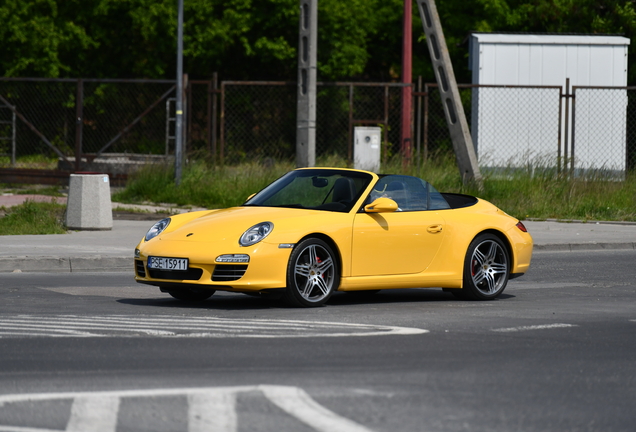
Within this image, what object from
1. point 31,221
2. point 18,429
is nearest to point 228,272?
point 18,429

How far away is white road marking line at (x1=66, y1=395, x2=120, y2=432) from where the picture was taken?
204 inches

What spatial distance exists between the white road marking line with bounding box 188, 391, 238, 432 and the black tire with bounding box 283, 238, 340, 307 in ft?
11.8

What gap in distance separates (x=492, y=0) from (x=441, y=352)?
111ft

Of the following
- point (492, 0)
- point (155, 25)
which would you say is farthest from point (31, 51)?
point (492, 0)

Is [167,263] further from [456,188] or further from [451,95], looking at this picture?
[451,95]

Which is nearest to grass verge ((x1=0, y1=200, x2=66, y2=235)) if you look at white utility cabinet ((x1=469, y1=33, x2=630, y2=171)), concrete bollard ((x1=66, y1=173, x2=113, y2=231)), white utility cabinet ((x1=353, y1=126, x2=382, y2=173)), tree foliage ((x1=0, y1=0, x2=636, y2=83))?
concrete bollard ((x1=66, y1=173, x2=113, y2=231))

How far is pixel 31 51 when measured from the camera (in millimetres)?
40281

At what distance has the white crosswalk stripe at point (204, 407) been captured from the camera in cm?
520

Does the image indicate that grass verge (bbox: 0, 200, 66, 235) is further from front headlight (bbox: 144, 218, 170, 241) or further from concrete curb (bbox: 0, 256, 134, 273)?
front headlight (bbox: 144, 218, 170, 241)

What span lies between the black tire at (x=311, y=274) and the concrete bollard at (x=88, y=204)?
7755mm

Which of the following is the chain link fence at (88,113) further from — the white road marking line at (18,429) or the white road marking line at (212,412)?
the white road marking line at (18,429)

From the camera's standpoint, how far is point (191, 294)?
10.4 meters

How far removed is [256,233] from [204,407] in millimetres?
3974

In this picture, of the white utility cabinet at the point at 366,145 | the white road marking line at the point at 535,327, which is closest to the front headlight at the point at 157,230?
the white road marking line at the point at 535,327
